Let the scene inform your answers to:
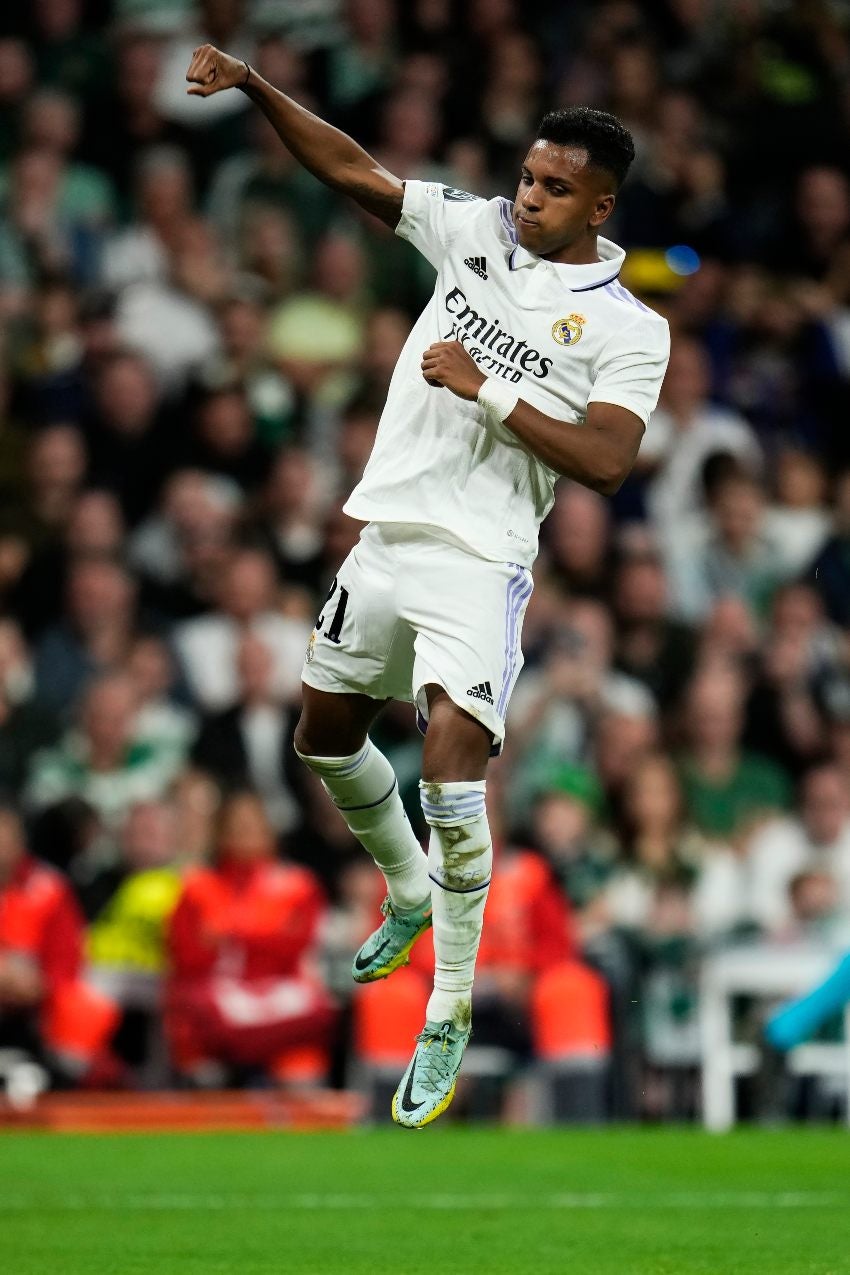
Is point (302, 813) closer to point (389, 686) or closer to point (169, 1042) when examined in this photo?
point (169, 1042)

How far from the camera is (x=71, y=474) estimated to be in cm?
1328

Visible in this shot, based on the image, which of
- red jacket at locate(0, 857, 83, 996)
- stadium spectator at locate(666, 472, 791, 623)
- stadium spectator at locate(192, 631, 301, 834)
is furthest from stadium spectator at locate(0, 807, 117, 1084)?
stadium spectator at locate(666, 472, 791, 623)

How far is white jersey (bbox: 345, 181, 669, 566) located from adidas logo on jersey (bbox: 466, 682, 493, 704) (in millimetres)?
380

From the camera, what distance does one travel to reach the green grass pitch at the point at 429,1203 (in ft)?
23.2

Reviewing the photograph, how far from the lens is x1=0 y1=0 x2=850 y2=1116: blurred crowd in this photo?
11992mm

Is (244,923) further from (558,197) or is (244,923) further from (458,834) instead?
(558,197)

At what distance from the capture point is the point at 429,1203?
8.67 meters

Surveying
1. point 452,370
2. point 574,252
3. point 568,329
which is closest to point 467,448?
point 452,370

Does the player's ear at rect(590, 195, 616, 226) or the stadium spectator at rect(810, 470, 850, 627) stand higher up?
the stadium spectator at rect(810, 470, 850, 627)

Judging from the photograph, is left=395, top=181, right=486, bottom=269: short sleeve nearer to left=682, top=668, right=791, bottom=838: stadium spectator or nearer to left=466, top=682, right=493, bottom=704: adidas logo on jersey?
left=466, top=682, right=493, bottom=704: adidas logo on jersey

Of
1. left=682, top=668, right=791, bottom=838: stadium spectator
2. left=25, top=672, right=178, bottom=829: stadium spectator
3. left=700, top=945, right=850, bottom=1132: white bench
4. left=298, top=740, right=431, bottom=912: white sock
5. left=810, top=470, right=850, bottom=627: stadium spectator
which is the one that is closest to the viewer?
left=298, top=740, right=431, bottom=912: white sock

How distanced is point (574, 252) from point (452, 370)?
25.0 inches

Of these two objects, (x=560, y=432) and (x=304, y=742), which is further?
(x=304, y=742)

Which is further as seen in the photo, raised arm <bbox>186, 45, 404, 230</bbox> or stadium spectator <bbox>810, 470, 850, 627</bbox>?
stadium spectator <bbox>810, 470, 850, 627</bbox>
